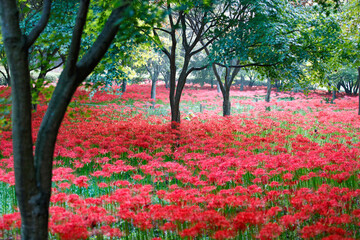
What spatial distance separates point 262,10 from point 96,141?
273 inches

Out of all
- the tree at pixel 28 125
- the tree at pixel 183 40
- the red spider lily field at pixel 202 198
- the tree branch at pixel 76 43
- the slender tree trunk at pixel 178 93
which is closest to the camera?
the tree at pixel 28 125

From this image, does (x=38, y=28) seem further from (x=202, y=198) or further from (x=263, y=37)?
(x=263, y=37)

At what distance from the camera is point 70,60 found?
3225 mm

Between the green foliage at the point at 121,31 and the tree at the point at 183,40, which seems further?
the tree at the point at 183,40


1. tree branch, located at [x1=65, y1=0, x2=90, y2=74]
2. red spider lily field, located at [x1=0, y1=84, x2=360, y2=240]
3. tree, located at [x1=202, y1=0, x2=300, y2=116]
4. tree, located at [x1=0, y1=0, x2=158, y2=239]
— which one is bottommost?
red spider lily field, located at [x1=0, y1=84, x2=360, y2=240]

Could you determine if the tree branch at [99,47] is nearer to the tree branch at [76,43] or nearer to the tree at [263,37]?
the tree branch at [76,43]

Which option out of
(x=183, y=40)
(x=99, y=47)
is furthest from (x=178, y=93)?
(x=99, y=47)

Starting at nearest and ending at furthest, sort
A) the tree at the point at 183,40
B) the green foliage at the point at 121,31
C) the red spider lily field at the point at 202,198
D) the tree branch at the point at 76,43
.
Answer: the tree branch at the point at 76,43, the green foliage at the point at 121,31, the red spider lily field at the point at 202,198, the tree at the point at 183,40

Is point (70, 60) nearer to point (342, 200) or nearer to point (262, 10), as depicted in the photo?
point (342, 200)

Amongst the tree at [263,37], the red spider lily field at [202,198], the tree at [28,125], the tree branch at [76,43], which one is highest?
the tree at [263,37]

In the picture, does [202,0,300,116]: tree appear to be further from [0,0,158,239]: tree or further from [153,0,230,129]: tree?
[0,0,158,239]: tree

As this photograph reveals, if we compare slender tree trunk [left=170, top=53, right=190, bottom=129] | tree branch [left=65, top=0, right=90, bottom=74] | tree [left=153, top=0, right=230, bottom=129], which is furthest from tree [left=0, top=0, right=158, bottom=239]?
slender tree trunk [left=170, top=53, right=190, bottom=129]

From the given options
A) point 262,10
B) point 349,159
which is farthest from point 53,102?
point 262,10

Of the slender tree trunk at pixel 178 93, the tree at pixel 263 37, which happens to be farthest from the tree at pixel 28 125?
the slender tree trunk at pixel 178 93
